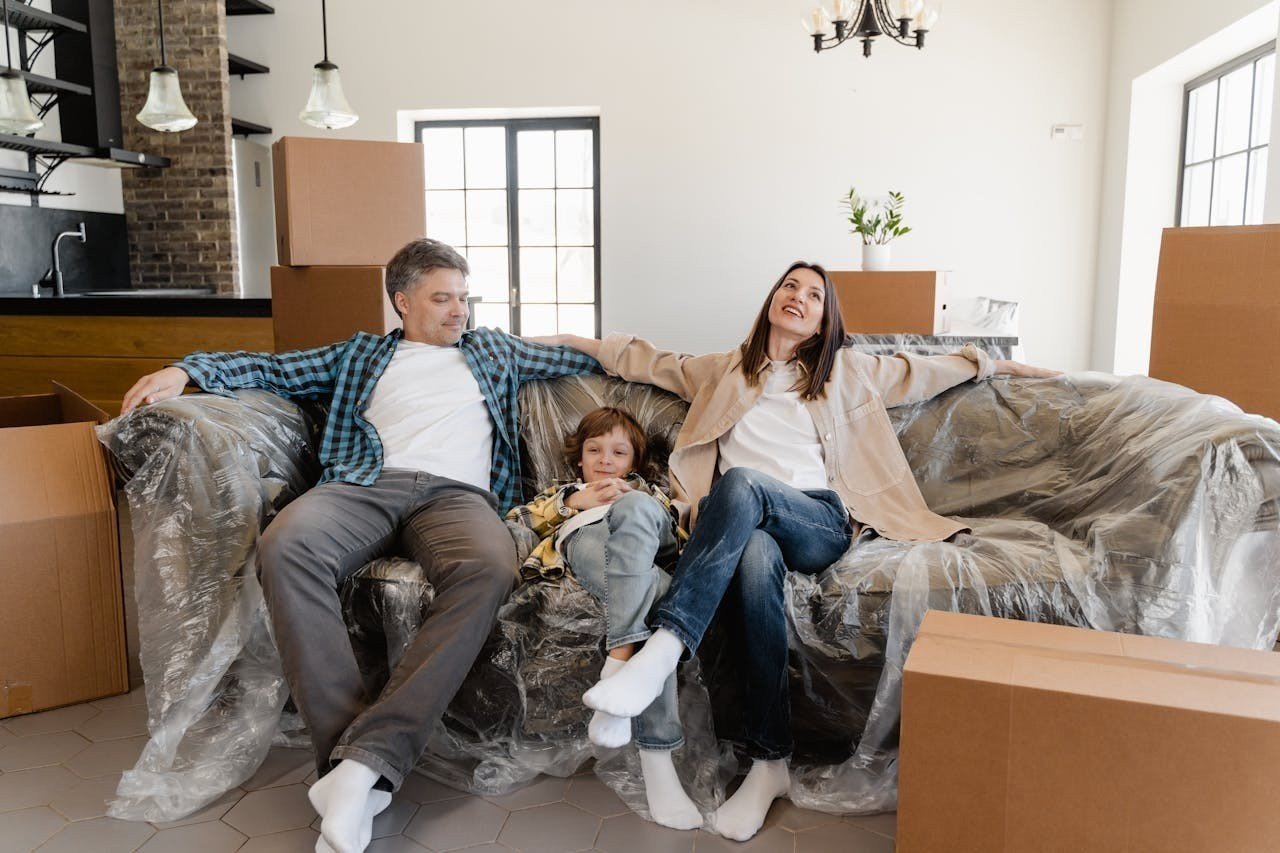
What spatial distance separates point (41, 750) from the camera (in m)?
1.84

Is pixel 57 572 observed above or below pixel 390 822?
above

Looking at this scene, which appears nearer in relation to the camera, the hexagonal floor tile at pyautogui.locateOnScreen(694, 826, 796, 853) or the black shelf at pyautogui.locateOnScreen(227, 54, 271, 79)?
the hexagonal floor tile at pyautogui.locateOnScreen(694, 826, 796, 853)

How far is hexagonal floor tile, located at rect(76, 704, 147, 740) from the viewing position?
1.91 meters

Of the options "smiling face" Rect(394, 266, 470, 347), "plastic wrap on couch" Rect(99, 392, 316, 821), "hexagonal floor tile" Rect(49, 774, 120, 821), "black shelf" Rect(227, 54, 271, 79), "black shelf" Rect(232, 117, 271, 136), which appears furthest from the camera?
"black shelf" Rect(232, 117, 271, 136)

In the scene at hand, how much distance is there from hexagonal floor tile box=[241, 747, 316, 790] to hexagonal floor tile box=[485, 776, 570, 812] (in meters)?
0.37

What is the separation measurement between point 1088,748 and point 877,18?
3.54 metres

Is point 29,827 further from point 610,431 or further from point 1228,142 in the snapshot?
point 1228,142

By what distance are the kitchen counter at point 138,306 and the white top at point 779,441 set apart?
2.07 metres

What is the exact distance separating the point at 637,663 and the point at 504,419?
2.71 ft

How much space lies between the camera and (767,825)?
1603 mm

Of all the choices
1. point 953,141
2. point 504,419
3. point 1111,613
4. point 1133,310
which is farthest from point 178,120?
point 1133,310

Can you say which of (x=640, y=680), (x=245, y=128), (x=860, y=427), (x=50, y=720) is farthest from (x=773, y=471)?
(x=245, y=128)

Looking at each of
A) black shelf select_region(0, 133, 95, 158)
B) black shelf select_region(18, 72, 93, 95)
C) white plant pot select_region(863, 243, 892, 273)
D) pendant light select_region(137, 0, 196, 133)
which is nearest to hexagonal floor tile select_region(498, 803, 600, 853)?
white plant pot select_region(863, 243, 892, 273)

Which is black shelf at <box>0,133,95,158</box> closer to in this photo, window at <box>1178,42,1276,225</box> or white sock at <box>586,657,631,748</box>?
white sock at <box>586,657,631,748</box>
